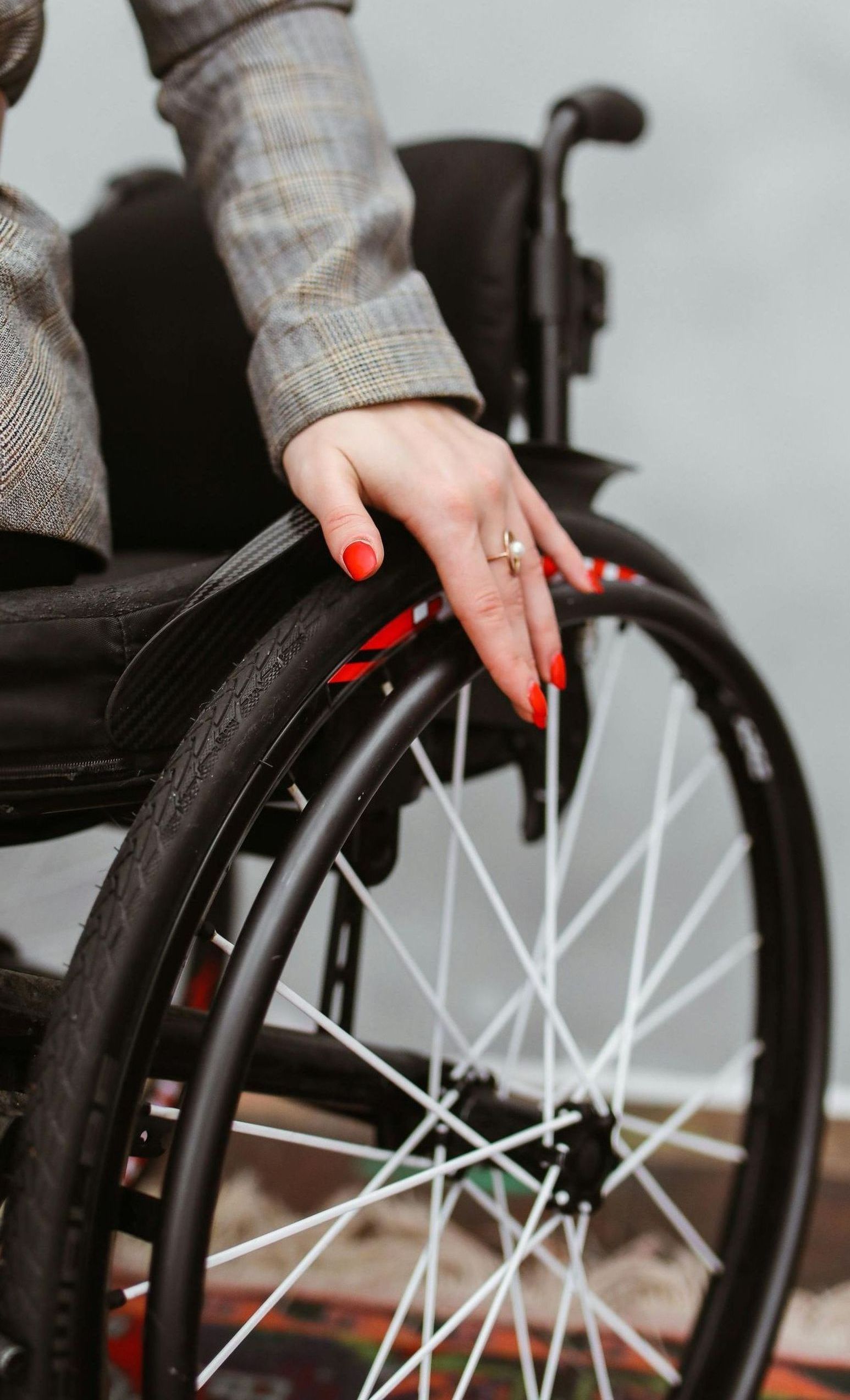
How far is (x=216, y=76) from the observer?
0.59m

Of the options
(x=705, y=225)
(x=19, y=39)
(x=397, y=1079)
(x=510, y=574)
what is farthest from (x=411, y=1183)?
(x=705, y=225)

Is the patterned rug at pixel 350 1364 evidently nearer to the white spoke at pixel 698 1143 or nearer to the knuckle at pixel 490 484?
the white spoke at pixel 698 1143

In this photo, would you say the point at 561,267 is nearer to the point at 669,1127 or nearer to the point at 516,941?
the point at 516,941

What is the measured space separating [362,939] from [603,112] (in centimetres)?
57

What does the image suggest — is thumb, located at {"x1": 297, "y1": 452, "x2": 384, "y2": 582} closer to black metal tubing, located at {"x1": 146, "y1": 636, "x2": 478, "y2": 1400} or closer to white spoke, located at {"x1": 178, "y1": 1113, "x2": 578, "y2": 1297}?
black metal tubing, located at {"x1": 146, "y1": 636, "x2": 478, "y2": 1400}

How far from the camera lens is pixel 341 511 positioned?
1.46 ft

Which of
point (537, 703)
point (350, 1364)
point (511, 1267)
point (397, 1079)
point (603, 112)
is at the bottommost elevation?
point (350, 1364)

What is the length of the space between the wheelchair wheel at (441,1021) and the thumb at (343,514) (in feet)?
0.04

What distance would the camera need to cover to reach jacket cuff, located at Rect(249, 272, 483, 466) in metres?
0.48

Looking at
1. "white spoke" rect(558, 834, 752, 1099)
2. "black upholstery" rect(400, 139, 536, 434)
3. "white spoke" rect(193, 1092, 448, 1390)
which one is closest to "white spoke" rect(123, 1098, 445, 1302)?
"white spoke" rect(193, 1092, 448, 1390)

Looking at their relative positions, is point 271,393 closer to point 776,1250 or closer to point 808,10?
point 776,1250

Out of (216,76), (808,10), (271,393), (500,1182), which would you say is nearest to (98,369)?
(216,76)

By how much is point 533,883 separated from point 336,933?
74 cm

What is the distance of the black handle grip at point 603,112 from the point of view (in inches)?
30.3
